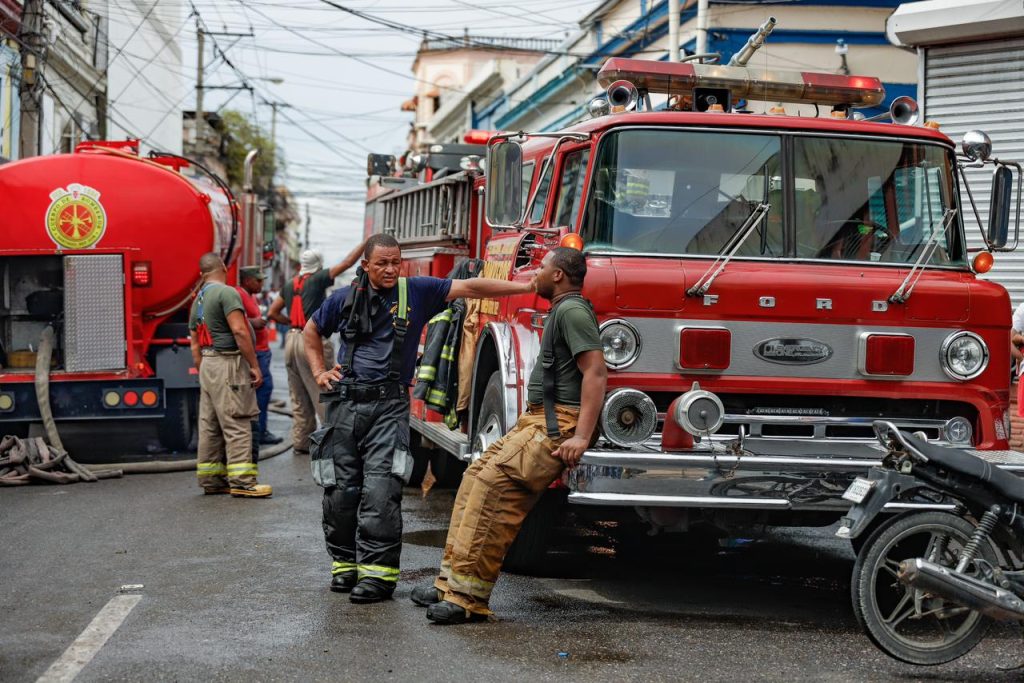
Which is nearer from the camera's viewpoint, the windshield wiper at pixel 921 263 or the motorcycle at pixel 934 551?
the motorcycle at pixel 934 551

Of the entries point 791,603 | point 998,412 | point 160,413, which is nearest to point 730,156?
point 998,412

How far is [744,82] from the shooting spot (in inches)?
346

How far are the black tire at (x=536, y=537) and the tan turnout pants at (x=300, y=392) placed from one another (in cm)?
573

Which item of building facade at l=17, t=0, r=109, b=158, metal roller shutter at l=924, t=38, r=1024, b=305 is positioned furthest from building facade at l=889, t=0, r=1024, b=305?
building facade at l=17, t=0, r=109, b=158

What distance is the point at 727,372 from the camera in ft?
23.1

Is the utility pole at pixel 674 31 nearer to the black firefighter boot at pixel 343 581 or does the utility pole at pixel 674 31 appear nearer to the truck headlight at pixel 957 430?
the truck headlight at pixel 957 430

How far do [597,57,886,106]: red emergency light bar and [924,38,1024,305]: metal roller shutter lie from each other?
4.83 meters

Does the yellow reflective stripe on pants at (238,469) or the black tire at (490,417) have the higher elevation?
the black tire at (490,417)

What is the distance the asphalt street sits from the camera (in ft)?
19.5

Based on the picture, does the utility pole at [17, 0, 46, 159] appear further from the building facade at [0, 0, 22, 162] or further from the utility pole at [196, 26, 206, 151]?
the utility pole at [196, 26, 206, 151]

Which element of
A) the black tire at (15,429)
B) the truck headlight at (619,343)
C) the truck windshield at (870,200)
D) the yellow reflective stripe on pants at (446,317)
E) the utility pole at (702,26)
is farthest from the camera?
the utility pole at (702,26)

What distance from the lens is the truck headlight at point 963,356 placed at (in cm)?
720

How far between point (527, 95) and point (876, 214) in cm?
3095

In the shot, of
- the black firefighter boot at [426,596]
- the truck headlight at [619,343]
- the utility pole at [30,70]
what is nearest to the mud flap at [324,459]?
the black firefighter boot at [426,596]
